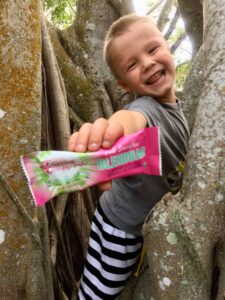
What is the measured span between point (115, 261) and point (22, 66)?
67cm

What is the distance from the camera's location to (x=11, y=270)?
1.20 m

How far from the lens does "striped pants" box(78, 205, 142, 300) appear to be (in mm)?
1091

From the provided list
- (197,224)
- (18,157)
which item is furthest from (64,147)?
(197,224)

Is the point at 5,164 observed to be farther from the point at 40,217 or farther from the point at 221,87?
the point at 221,87

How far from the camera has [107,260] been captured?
110 centimetres

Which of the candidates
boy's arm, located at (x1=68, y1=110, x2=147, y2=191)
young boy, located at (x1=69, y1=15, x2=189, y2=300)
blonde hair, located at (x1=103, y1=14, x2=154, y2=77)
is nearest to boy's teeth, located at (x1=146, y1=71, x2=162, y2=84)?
young boy, located at (x1=69, y1=15, x2=189, y2=300)

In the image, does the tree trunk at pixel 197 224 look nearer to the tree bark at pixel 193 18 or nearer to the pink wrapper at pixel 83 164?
the pink wrapper at pixel 83 164

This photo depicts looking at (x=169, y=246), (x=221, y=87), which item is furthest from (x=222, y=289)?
(x=221, y=87)

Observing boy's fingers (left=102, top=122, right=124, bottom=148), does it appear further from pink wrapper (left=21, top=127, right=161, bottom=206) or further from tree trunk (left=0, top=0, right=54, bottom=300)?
tree trunk (left=0, top=0, right=54, bottom=300)

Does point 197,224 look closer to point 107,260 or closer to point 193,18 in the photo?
point 107,260

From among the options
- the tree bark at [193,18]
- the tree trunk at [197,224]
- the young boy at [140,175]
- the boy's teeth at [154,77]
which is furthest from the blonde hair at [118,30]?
the tree bark at [193,18]

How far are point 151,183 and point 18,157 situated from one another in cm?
43

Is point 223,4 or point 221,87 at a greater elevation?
point 223,4

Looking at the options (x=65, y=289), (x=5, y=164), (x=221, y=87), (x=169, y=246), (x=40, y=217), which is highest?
(x=221, y=87)
